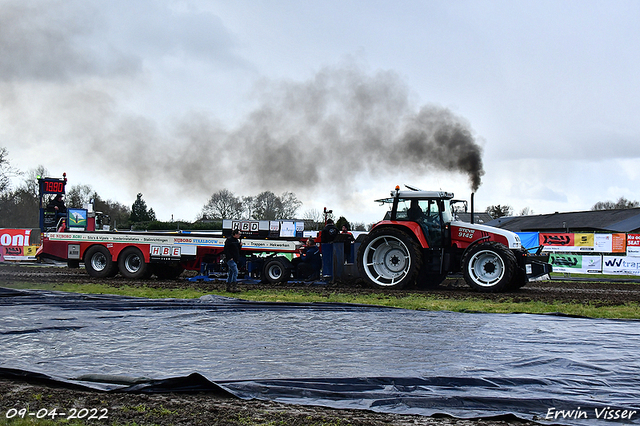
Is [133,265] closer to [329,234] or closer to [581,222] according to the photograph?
[329,234]

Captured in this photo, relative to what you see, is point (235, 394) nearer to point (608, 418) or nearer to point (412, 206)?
point (608, 418)

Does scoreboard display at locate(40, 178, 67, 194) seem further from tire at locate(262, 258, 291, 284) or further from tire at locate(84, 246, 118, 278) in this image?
tire at locate(262, 258, 291, 284)

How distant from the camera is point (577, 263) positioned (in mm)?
23547

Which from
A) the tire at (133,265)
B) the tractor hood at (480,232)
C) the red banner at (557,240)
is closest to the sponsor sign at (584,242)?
the red banner at (557,240)

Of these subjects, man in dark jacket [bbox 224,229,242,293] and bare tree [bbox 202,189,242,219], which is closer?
man in dark jacket [bbox 224,229,242,293]

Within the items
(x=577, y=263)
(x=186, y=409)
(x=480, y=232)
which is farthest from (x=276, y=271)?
(x=577, y=263)

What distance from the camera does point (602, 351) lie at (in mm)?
5578

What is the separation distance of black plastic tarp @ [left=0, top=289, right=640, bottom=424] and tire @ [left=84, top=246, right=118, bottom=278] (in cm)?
954

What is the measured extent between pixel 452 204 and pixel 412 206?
0.99 metres

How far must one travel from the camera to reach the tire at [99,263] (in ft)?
57.9

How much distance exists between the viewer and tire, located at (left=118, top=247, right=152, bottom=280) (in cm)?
1753

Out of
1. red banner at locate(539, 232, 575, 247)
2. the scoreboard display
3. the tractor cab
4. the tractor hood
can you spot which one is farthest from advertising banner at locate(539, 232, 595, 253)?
the scoreboard display

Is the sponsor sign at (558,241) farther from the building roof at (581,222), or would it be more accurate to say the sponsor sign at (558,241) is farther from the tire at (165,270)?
the building roof at (581,222)

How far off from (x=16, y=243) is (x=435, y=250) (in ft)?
79.4
